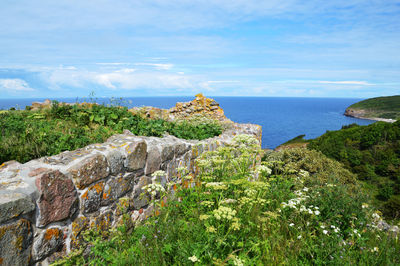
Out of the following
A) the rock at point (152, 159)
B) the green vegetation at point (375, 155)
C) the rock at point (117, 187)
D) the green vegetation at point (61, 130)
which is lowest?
the green vegetation at point (375, 155)

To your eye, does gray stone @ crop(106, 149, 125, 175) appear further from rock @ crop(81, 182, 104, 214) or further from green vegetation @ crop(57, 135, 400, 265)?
green vegetation @ crop(57, 135, 400, 265)

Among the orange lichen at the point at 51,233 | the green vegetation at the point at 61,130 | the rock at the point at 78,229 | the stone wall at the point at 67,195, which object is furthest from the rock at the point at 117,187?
the green vegetation at the point at 61,130

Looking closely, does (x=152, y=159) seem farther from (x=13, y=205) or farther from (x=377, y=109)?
(x=377, y=109)

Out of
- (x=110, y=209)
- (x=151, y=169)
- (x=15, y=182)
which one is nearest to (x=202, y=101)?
(x=151, y=169)

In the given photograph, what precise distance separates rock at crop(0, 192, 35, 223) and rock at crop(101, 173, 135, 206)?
122cm

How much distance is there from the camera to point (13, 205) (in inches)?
103

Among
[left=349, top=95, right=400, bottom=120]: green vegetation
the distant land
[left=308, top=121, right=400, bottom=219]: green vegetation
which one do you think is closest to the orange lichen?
[left=308, top=121, right=400, bottom=219]: green vegetation

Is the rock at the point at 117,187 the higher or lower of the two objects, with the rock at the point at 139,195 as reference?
higher

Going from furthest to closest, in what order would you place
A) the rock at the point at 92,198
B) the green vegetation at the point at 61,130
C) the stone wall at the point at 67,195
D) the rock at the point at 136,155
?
the rock at the point at 136,155 < the green vegetation at the point at 61,130 < the rock at the point at 92,198 < the stone wall at the point at 67,195

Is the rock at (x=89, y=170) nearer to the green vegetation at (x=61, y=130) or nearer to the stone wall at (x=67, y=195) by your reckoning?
the stone wall at (x=67, y=195)

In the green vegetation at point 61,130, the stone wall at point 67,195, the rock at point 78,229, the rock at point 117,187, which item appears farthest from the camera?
the green vegetation at point 61,130

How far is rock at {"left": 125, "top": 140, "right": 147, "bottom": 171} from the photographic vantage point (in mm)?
4355

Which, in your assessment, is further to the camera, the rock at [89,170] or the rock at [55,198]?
the rock at [89,170]

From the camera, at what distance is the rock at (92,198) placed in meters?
3.56
